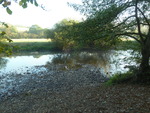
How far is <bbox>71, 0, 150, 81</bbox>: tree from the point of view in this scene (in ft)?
28.0

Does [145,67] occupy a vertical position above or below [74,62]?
above

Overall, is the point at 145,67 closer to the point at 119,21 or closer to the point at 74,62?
the point at 119,21

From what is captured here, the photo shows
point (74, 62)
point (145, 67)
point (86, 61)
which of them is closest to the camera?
point (145, 67)

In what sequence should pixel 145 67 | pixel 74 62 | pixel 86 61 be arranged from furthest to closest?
pixel 86 61, pixel 74 62, pixel 145 67

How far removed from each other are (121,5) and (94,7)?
150 cm

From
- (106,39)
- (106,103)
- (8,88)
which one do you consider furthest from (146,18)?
(8,88)

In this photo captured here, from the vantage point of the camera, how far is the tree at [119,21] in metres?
8.54

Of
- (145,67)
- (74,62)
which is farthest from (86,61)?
(145,67)

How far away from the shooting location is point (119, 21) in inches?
362

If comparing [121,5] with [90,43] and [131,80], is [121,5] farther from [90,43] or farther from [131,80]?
[131,80]

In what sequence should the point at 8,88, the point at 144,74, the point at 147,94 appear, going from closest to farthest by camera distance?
the point at 147,94 → the point at 144,74 → the point at 8,88

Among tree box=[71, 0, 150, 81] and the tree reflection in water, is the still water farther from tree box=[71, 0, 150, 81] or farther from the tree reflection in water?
tree box=[71, 0, 150, 81]

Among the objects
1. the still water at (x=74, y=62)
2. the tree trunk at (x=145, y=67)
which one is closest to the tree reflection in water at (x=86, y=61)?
the still water at (x=74, y=62)

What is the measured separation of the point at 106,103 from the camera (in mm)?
6574
